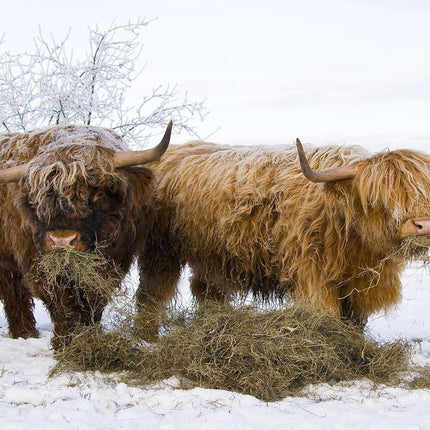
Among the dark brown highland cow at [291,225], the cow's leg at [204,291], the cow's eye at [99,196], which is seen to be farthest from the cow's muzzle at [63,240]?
the cow's leg at [204,291]

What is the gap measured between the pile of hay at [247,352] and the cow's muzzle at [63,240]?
64cm

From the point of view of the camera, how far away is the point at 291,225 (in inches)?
178

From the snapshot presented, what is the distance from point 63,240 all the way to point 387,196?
6.79 feet

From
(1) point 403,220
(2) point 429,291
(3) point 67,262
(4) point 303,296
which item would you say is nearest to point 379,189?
(1) point 403,220

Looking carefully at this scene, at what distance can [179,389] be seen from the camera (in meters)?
3.64

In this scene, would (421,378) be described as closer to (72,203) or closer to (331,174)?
(331,174)

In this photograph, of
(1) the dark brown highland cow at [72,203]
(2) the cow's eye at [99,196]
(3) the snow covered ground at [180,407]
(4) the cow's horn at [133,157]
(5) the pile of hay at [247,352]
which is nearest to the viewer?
(3) the snow covered ground at [180,407]

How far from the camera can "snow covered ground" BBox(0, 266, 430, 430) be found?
3.08m

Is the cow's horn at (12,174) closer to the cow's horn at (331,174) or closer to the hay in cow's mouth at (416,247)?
the cow's horn at (331,174)

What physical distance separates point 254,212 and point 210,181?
1.81 ft

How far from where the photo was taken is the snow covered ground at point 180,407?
3.08m

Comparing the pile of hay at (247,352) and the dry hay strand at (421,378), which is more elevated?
the pile of hay at (247,352)

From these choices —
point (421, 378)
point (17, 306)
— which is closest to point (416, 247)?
point (421, 378)

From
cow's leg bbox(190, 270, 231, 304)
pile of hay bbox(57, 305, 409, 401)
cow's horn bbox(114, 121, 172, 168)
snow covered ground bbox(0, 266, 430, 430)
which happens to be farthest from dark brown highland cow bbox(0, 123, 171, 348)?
cow's leg bbox(190, 270, 231, 304)
